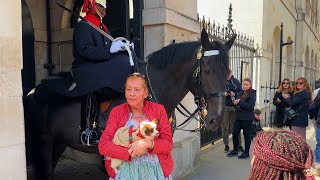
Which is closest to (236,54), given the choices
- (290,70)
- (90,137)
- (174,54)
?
(174,54)

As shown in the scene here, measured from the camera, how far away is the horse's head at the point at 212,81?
11.7 feet

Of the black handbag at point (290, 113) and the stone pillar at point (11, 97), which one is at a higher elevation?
the stone pillar at point (11, 97)

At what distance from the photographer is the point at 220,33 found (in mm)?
8867

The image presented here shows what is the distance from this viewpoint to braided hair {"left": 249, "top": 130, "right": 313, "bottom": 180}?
139 centimetres

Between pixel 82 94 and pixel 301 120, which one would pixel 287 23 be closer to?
pixel 301 120

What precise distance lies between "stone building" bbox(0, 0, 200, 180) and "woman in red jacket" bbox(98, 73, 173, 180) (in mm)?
791

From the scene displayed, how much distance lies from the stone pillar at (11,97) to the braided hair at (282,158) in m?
2.05

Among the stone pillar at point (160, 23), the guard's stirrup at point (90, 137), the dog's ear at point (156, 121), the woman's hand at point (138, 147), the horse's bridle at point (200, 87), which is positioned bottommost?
the guard's stirrup at point (90, 137)

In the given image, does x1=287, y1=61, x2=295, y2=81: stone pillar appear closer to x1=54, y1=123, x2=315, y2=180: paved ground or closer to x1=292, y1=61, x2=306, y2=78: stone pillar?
x1=292, y1=61, x2=306, y2=78: stone pillar

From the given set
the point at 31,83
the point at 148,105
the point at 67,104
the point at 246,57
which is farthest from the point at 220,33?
the point at 148,105

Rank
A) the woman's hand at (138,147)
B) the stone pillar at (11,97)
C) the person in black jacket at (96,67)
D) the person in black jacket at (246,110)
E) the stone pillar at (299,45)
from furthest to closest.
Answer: the stone pillar at (299,45) < the person in black jacket at (246,110) < the person in black jacket at (96,67) < the stone pillar at (11,97) < the woman's hand at (138,147)

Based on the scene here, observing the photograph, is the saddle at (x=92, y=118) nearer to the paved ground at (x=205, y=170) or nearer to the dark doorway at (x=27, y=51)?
the dark doorway at (x=27, y=51)

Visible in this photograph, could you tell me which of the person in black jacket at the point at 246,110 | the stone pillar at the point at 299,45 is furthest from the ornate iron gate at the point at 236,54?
the stone pillar at the point at 299,45

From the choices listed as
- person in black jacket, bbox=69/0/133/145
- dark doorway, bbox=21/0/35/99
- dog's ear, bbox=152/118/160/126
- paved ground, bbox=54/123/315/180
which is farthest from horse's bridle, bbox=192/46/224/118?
Result: dark doorway, bbox=21/0/35/99
